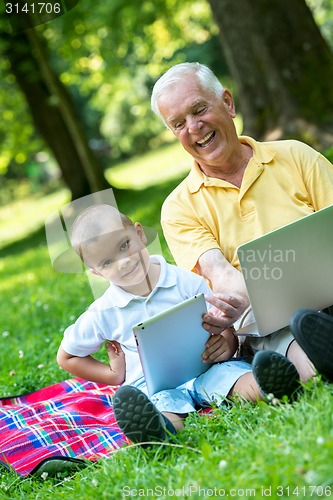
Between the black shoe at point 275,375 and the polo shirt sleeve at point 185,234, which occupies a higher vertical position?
the polo shirt sleeve at point 185,234

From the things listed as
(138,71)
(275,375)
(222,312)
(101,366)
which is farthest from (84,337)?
(138,71)

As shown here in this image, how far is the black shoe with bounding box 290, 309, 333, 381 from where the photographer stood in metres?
2.75

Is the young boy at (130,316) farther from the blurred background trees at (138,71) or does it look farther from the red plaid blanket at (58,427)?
the blurred background trees at (138,71)

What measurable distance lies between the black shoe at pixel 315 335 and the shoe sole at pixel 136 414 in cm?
61

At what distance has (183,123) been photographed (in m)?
3.65

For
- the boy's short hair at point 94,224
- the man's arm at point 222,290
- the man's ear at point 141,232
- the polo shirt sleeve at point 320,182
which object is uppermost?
the boy's short hair at point 94,224

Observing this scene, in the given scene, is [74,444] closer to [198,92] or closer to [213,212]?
[213,212]

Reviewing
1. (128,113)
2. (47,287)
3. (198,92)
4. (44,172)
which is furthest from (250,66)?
(44,172)

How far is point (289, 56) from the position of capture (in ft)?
28.4

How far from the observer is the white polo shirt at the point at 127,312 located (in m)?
3.38

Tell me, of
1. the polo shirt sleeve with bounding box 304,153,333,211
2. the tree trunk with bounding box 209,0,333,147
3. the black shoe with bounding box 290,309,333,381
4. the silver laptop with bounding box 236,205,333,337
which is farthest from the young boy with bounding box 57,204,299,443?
the tree trunk with bounding box 209,0,333,147

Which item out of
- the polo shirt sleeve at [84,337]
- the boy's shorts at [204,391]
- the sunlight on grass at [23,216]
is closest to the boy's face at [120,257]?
the polo shirt sleeve at [84,337]

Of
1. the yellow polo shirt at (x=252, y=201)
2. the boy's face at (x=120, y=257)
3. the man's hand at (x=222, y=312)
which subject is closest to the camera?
the man's hand at (x=222, y=312)

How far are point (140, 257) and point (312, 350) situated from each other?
94cm
